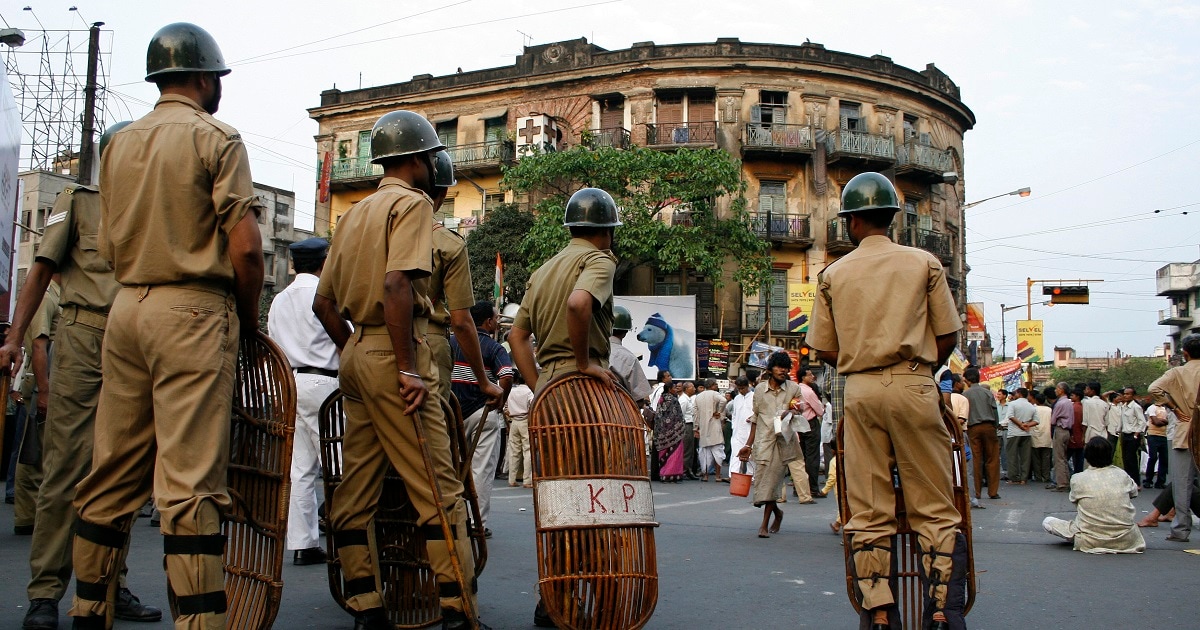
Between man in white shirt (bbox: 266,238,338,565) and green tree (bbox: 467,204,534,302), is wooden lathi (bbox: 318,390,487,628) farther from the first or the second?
green tree (bbox: 467,204,534,302)

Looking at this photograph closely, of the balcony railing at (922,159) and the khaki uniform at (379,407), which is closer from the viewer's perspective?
the khaki uniform at (379,407)

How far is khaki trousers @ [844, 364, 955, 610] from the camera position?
448 cm

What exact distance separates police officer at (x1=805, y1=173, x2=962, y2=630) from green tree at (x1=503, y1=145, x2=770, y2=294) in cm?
3121

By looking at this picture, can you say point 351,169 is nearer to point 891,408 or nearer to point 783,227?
point 783,227

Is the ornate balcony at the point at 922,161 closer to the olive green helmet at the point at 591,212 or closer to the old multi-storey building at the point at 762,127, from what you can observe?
the old multi-storey building at the point at 762,127

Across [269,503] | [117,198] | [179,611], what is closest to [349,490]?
[269,503]

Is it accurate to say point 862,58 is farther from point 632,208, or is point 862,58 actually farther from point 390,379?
point 390,379

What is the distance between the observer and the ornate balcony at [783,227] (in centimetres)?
4044

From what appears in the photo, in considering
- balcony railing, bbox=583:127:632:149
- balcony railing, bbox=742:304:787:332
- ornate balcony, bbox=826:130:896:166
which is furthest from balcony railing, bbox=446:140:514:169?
ornate balcony, bbox=826:130:896:166

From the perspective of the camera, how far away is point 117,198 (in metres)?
3.75

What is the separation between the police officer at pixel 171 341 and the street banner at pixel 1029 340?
39.7 m

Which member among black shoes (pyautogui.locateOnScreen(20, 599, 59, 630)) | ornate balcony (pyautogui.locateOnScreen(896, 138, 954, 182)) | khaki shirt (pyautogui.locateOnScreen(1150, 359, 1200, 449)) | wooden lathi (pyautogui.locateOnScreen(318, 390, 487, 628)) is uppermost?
ornate balcony (pyautogui.locateOnScreen(896, 138, 954, 182))

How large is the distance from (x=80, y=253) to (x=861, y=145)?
38.8 metres

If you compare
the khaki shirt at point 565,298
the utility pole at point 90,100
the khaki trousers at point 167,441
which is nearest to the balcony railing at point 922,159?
the utility pole at point 90,100
